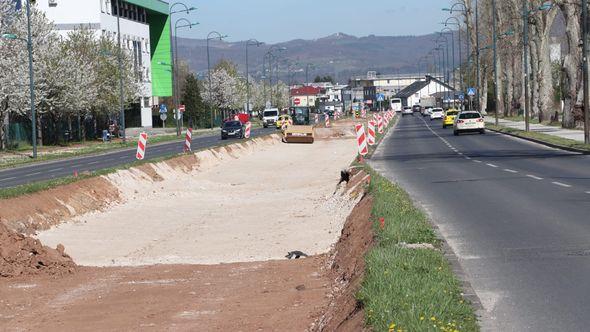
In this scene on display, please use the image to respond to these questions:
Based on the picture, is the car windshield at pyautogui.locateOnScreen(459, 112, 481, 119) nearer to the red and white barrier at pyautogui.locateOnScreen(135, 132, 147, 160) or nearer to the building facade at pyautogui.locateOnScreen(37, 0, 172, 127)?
the building facade at pyautogui.locateOnScreen(37, 0, 172, 127)

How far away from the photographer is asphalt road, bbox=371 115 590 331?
10.0 metres

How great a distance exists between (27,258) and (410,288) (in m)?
9.86

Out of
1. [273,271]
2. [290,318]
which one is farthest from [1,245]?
[290,318]

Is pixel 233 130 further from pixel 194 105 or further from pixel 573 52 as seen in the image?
pixel 194 105

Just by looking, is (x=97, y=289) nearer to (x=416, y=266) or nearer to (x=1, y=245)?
(x=1, y=245)

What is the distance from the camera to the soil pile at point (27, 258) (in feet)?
57.9

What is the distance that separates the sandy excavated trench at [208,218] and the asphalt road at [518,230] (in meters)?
2.79

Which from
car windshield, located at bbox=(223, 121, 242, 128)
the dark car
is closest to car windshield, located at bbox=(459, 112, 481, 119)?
the dark car

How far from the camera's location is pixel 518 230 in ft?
54.3

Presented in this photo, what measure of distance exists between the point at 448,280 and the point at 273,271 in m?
6.43

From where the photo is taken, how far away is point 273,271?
1683cm

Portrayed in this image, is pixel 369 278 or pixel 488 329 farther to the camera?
pixel 369 278

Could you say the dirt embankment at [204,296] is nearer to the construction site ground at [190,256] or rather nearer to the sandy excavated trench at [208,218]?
the construction site ground at [190,256]

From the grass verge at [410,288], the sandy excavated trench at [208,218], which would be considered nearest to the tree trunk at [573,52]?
the sandy excavated trench at [208,218]
